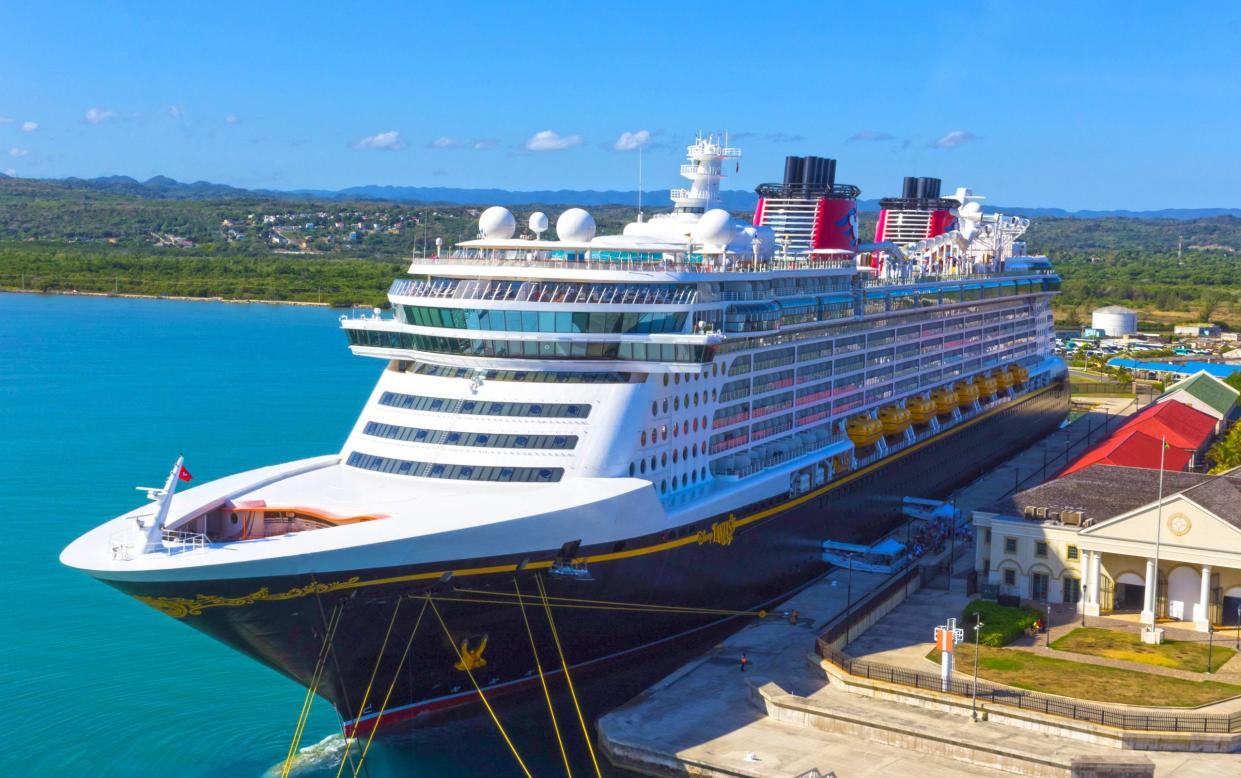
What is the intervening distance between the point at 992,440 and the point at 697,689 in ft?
92.5

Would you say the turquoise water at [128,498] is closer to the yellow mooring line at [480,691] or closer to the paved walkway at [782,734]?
A: the yellow mooring line at [480,691]

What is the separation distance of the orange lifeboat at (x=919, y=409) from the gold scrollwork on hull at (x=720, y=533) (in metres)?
15.0

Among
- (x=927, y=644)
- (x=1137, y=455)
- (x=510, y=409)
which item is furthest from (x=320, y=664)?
(x=1137, y=455)

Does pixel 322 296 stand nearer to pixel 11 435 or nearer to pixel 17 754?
pixel 11 435

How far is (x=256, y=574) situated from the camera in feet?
69.1

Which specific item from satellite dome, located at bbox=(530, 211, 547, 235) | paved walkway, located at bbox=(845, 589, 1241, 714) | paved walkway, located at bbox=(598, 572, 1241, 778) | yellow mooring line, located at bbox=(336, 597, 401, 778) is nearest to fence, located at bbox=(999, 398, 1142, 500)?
paved walkway, located at bbox=(845, 589, 1241, 714)

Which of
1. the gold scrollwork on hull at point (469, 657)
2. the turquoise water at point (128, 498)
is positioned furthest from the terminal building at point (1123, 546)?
the turquoise water at point (128, 498)

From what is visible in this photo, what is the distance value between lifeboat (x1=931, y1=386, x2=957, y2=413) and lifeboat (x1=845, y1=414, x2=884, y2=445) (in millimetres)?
7546

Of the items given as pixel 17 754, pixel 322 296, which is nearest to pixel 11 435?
pixel 17 754

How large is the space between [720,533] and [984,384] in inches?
1000

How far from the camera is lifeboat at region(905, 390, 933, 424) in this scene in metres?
43.0

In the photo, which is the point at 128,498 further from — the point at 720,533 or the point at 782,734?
the point at 782,734

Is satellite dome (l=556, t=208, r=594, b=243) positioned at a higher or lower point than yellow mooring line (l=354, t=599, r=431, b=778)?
higher

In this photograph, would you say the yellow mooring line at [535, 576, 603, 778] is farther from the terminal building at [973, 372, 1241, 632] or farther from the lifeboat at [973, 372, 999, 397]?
the lifeboat at [973, 372, 999, 397]
